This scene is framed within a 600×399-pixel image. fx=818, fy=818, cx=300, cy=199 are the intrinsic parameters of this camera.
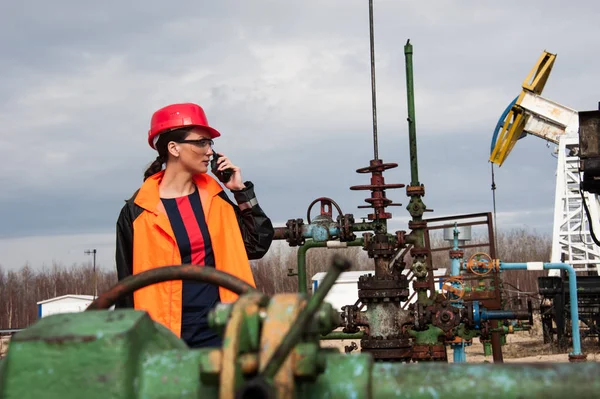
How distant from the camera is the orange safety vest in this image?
3.02 m

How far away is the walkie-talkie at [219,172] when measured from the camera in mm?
3330

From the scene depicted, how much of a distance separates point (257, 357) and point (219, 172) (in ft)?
8.14

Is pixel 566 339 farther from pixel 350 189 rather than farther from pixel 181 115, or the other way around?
pixel 181 115

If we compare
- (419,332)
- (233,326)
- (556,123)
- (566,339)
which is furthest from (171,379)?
(556,123)

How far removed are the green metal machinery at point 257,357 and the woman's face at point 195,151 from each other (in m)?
2.17

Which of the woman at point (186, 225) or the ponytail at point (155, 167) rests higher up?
the ponytail at point (155, 167)

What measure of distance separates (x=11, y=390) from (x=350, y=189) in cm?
557

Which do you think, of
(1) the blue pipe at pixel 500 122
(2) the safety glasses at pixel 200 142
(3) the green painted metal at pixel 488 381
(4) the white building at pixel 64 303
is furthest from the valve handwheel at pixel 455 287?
(4) the white building at pixel 64 303

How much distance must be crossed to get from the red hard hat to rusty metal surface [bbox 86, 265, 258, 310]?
6.24ft

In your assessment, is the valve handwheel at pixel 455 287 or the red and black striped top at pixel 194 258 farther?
the valve handwheel at pixel 455 287

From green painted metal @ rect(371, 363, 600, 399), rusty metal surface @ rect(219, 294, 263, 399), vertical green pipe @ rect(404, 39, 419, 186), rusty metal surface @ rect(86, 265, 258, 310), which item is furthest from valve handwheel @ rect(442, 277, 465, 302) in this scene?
rusty metal surface @ rect(219, 294, 263, 399)

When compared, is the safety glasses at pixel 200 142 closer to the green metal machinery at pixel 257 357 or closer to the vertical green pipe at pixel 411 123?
the green metal machinery at pixel 257 357

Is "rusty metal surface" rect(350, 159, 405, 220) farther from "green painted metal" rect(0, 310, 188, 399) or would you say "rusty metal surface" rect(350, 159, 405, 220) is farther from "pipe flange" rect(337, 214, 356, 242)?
"green painted metal" rect(0, 310, 188, 399)

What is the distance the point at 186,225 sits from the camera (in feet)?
10.2
